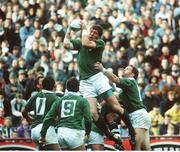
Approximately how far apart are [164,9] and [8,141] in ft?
29.9

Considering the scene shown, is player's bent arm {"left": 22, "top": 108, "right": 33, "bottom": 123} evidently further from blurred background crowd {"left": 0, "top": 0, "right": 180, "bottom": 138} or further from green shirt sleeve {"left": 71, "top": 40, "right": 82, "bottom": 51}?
blurred background crowd {"left": 0, "top": 0, "right": 180, "bottom": 138}

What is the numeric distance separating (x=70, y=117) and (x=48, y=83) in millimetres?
1015

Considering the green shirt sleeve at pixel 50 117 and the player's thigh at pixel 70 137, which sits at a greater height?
the green shirt sleeve at pixel 50 117

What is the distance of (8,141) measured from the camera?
18.1m

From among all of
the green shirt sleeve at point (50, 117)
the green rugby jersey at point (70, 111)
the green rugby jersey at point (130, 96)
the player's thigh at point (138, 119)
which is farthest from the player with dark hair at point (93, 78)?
the green shirt sleeve at point (50, 117)

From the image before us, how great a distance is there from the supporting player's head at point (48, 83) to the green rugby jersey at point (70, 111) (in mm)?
704

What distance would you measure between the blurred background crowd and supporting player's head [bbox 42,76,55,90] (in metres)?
4.97

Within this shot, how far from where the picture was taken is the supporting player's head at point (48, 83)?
51.7 ft

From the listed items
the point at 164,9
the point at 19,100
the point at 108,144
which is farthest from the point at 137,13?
the point at 108,144

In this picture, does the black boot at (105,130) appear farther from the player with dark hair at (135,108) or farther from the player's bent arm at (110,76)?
the player's bent arm at (110,76)

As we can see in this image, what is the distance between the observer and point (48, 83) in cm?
1581

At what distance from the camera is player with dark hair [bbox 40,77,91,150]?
49.4 feet

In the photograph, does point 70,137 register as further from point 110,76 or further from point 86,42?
point 86,42

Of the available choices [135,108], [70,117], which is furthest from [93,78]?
[70,117]
